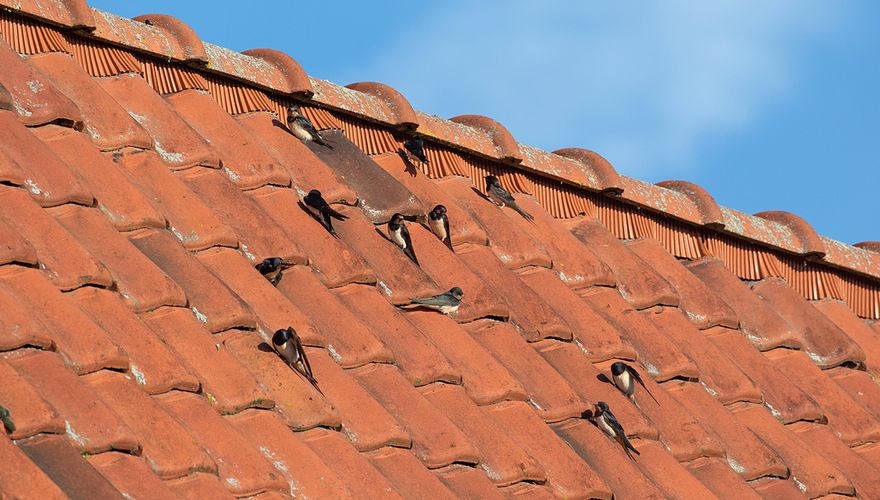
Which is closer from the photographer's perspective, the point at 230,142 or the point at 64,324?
the point at 64,324

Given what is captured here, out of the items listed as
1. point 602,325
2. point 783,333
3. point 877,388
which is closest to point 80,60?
point 602,325

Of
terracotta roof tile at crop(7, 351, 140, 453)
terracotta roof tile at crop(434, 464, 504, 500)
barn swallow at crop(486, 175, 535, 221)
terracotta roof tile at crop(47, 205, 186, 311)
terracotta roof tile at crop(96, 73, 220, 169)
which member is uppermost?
barn swallow at crop(486, 175, 535, 221)

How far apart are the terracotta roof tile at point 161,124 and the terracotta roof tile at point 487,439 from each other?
133cm

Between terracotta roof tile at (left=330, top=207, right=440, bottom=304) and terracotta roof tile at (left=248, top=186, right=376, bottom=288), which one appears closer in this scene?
terracotta roof tile at (left=248, top=186, right=376, bottom=288)

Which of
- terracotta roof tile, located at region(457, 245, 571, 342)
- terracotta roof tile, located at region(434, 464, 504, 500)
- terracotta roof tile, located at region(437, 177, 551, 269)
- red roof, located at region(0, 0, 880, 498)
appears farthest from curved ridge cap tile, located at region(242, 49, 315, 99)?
terracotta roof tile, located at region(434, 464, 504, 500)

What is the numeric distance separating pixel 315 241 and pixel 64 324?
167 cm

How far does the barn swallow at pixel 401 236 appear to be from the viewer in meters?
5.85

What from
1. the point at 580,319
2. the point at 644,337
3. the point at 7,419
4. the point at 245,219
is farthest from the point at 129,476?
the point at 644,337

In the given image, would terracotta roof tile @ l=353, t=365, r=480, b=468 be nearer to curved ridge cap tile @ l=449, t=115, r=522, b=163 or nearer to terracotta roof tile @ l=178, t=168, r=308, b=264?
terracotta roof tile @ l=178, t=168, r=308, b=264

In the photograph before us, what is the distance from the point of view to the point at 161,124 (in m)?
5.75

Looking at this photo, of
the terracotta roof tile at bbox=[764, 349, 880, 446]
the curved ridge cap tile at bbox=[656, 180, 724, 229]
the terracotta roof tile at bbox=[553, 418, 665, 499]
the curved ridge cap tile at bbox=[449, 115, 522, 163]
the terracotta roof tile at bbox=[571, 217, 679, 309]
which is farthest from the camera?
the curved ridge cap tile at bbox=[656, 180, 724, 229]

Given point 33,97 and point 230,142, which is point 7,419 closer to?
point 33,97

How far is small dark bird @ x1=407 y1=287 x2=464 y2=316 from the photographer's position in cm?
549

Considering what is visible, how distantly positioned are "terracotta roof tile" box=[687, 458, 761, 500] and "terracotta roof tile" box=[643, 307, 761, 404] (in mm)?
681
